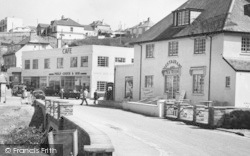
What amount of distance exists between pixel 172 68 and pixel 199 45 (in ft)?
12.2

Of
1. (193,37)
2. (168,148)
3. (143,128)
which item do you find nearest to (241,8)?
(193,37)

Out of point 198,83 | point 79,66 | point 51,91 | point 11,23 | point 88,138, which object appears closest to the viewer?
point 88,138

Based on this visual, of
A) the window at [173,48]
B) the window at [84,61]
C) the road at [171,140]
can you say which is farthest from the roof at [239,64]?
the window at [84,61]

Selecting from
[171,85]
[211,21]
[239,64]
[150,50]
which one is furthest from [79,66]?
[239,64]

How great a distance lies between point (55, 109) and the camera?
82.7ft

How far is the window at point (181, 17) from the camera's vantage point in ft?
114

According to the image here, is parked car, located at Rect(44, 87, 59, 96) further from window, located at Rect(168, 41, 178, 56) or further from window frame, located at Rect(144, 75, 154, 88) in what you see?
window, located at Rect(168, 41, 178, 56)

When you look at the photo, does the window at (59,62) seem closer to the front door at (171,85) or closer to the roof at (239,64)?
the front door at (171,85)

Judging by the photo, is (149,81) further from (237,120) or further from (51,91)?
(51,91)

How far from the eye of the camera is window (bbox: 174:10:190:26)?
3484 cm

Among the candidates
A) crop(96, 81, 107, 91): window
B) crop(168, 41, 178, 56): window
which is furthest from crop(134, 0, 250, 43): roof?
crop(96, 81, 107, 91): window

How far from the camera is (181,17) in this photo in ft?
117

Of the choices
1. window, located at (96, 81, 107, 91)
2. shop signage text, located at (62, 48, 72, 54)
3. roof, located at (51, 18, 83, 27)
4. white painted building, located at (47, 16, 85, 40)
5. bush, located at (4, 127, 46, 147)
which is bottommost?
bush, located at (4, 127, 46, 147)

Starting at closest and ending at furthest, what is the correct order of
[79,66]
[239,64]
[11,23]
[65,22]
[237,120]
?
[237,120]
[239,64]
[79,66]
[65,22]
[11,23]
